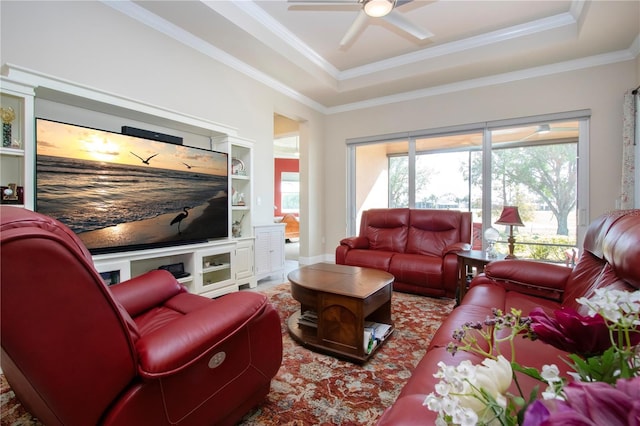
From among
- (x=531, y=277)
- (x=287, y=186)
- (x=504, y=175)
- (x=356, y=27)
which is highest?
(x=356, y=27)

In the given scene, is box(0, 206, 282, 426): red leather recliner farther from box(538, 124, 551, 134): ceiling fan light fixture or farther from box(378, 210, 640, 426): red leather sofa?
box(538, 124, 551, 134): ceiling fan light fixture

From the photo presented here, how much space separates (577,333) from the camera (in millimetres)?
416

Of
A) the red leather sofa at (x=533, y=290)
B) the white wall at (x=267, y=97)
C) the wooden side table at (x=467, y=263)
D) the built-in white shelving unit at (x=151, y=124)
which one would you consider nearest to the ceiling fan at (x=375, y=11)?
the white wall at (x=267, y=97)

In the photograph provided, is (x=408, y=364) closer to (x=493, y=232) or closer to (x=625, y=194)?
(x=493, y=232)

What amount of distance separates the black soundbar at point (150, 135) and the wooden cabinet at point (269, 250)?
1.41 metres

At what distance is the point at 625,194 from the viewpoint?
321 cm

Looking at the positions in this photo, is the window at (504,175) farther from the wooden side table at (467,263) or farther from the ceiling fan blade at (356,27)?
the ceiling fan blade at (356,27)

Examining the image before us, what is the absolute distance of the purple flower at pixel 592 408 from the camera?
26 centimetres

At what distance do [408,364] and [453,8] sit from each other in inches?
137

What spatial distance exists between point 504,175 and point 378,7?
9.99 feet

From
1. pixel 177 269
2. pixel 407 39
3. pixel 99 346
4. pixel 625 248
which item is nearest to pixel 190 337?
pixel 99 346

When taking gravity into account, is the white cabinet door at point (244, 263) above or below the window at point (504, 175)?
below

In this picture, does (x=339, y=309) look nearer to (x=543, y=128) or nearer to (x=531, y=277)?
(x=531, y=277)

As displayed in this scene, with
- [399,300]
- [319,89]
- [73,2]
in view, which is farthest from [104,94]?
[399,300]
